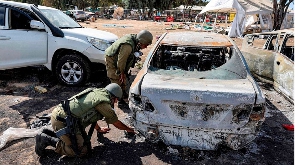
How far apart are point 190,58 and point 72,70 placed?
109 inches

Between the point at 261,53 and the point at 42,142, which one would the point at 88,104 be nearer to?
the point at 42,142

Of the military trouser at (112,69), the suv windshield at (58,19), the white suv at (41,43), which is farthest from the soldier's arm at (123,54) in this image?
the suv windshield at (58,19)

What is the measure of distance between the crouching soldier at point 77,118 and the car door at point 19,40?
2.99 metres

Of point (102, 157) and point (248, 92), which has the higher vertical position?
point (248, 92)

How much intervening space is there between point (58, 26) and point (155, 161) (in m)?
4.19

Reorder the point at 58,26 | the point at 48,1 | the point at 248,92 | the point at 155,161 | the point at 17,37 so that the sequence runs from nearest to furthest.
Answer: the point at 248,92, the point at 155,161, the point at 17,37, the point at 58,26, the point at 48,1

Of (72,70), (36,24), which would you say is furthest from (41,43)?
(72,70)

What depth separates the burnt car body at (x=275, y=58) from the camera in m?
5.54

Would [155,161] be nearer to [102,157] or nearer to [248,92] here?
[102,157]

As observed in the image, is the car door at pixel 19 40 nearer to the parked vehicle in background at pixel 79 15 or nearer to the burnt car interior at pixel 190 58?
the burnt car interior at pixel 190 58

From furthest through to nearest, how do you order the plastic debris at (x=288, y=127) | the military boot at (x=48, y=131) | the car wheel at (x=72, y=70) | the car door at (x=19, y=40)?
the car wheel at (x=72, y=70) → the car door at (x=19, y=40) → the plastic debris at (x=288, y=127) → the military boot at (x=48, y=131)

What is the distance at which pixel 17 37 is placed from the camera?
579 centimetres

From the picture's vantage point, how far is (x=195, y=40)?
4.34 meters

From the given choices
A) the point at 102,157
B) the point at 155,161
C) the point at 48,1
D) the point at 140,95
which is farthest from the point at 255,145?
the point at 48,1
